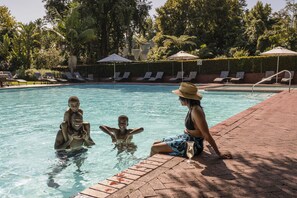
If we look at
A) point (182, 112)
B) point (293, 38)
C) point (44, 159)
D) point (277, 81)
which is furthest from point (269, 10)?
point (44, 159)

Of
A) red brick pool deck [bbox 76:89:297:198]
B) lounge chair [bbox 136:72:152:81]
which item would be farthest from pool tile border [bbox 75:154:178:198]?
lounge chair [bbox 136:72:152:81]

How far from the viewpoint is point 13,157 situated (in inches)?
262

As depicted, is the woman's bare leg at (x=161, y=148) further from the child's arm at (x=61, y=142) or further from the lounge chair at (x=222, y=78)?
the lounge chair at (x=222, y=78)

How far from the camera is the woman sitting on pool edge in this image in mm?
4043

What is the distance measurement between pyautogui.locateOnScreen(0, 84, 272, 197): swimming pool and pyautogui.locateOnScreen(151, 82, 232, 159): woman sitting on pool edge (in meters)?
1.57

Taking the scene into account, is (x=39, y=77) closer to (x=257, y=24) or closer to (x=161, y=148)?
(x=161, y=148)

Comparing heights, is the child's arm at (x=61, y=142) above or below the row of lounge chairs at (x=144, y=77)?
below

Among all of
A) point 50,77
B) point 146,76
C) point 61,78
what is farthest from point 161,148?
point 61,78

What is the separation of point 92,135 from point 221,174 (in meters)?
5.55

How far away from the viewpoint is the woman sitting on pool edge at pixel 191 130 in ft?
13.3

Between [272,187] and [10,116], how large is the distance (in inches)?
435

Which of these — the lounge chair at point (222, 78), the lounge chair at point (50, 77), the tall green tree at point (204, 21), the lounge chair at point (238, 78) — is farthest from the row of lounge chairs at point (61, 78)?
the tall green tree at point (204, 21)

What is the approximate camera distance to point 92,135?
859 cm

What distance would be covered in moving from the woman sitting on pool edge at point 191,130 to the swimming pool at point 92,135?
1.57 meters
